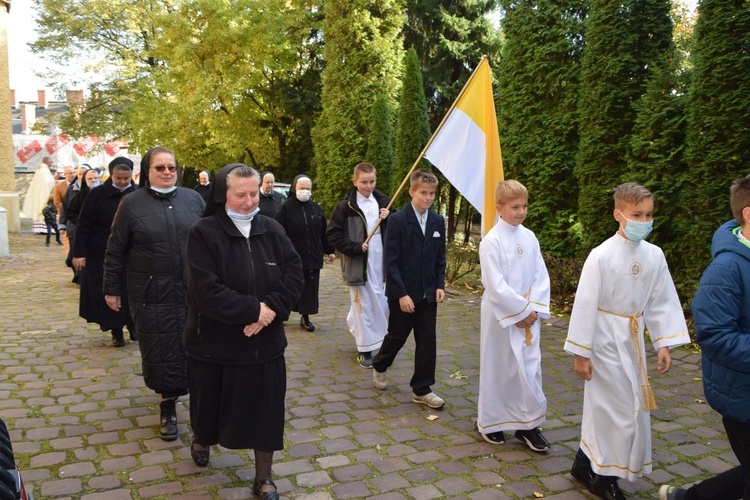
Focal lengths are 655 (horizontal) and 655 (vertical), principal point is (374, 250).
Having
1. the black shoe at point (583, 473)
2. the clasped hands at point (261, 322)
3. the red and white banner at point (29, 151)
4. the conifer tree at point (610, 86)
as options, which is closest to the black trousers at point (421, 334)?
the black shoe at point (583, 473)

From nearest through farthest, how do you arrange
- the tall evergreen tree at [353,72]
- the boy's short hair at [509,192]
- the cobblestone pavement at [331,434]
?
the cobblestone pavement at [331,434] → the boy's short hair at [509,192] → the tall evergreen tree at [353,72]

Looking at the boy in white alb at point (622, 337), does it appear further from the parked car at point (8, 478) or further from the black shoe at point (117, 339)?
the black shoe at point (117, 339)

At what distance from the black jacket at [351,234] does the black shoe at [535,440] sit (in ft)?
9.13

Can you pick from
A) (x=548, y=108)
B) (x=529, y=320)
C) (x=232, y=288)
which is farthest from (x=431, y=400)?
(x=548, y=108)

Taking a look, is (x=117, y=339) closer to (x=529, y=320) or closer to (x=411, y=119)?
(x=529, y=320)

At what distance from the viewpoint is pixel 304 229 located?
27.8 feet

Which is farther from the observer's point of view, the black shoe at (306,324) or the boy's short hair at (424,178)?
the black shoe at (306,324)

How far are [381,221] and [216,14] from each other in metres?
18.5

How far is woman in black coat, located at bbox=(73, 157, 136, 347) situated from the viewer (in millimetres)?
6879

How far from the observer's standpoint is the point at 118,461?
174 inches

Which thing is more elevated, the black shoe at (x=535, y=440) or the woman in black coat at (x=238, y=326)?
the woman in black coat at (x=238, y=326)

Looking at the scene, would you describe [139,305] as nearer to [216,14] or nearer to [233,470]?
[233,470]

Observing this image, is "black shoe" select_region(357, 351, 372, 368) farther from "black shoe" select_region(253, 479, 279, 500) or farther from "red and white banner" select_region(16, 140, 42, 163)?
"red and white banner" select_region(16, 140, 42, 163)

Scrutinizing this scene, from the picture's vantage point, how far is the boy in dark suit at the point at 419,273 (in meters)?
5.55
